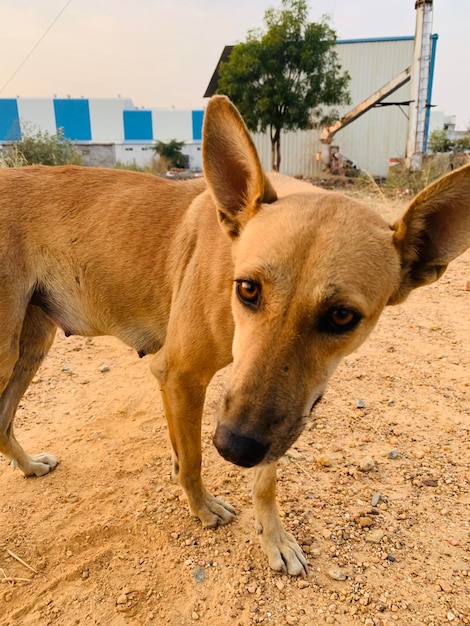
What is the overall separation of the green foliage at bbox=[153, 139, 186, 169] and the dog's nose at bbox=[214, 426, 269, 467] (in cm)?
3270

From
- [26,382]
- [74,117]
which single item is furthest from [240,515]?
[74,117]

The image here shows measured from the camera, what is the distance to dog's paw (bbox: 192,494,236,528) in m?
2.70

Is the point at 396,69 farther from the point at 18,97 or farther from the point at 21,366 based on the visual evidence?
the point at 21,366

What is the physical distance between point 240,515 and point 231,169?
6.57 ft

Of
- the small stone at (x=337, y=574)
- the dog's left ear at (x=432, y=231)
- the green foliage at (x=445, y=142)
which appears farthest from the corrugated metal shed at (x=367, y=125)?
the small stone at (x=337, y=574)

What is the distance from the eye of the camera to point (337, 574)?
7.70ft

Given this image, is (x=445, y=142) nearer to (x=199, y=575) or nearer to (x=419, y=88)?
(x=419, y=88)

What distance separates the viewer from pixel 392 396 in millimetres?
3857

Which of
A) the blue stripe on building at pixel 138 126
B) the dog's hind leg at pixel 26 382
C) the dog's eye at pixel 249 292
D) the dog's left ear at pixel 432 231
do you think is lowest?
the dog's hind leg at pixel 26 382

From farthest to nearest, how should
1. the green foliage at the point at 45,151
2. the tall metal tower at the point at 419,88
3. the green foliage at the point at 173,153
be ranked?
the green foliage at the point at 173,153, the tall metal tower at the point at 419,88, the green foliage at the point at 45,151

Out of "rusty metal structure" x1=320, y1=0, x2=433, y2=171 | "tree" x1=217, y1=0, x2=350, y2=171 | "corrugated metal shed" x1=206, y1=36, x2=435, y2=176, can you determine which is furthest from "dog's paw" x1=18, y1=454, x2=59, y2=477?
"corrugated metal shed" x1=206, y1=36, x2=435, y2=176

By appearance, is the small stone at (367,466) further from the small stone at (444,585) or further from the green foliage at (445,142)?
the green foliage at (445,142)

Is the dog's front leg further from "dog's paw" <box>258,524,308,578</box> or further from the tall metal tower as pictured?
the tall metal tower

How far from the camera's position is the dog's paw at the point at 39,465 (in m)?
3.07
